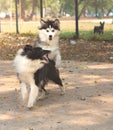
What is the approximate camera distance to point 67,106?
26.2 ft

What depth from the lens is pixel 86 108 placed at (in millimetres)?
7820

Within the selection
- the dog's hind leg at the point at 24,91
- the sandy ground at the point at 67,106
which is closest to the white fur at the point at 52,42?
the sandy ground at the point at 67,106

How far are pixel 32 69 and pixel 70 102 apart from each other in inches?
46.6

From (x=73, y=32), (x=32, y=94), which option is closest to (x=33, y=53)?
(x=32, y=94)

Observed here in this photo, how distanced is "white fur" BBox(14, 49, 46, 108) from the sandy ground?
0.88ft

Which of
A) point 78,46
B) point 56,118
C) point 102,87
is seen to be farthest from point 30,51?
point 78,46

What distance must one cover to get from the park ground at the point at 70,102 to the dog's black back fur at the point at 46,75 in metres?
0.40

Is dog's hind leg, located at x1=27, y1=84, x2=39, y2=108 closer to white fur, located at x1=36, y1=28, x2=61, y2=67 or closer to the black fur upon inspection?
the black fur

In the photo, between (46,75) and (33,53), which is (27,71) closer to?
(33,53)

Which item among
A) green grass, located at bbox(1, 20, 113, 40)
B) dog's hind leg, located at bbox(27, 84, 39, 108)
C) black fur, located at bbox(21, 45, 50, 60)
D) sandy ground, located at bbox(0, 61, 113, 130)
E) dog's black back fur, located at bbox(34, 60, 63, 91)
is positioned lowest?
sandy ground, located at bbox(0, 61, 113, 130)

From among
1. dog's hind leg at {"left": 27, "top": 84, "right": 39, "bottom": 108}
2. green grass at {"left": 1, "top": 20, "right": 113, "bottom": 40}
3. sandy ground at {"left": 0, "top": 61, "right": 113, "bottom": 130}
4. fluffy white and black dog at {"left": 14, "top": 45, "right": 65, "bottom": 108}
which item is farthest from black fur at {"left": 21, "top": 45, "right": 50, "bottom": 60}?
green grass at {"left": 1, "top": 20, "right": 113, "bottom": 40}

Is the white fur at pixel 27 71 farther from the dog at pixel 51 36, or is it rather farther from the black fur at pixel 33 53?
the dog at pixel 51 36

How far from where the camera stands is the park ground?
6.86m

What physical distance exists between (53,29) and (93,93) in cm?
153
